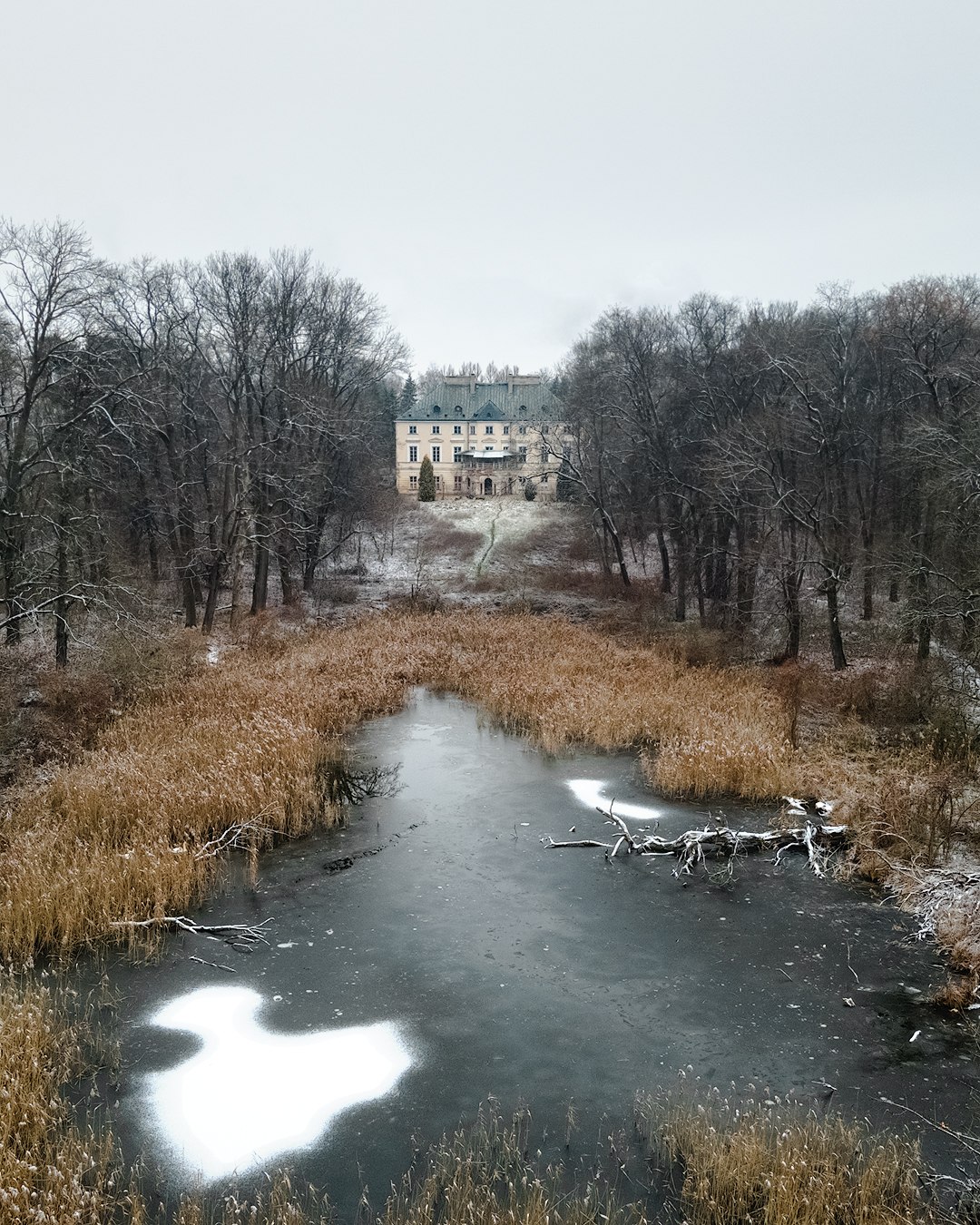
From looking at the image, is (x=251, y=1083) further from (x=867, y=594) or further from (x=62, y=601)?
(x=867, y=594)

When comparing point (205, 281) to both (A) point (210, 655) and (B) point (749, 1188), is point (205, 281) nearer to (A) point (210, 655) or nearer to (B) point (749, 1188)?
(A) point (210, 655)

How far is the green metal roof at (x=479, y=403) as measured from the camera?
62.4 metres

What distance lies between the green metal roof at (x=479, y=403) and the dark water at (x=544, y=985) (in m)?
53.0

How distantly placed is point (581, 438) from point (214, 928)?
2962cm

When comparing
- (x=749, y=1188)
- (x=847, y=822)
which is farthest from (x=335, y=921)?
(x=847, y=822)

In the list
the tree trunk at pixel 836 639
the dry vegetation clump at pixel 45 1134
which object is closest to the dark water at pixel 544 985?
the dry vegetation clump at pixel 45 1134

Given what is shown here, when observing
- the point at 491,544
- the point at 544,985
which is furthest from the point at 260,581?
the point at 544,985

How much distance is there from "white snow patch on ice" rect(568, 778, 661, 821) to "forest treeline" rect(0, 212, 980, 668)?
Answer: 6629 mm

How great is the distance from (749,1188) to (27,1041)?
17.8ft

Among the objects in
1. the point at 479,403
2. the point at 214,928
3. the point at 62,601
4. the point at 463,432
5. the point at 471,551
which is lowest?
the point at 214,928

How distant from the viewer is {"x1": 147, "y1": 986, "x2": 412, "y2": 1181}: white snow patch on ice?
6.11 meters

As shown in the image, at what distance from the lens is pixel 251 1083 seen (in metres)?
6.75

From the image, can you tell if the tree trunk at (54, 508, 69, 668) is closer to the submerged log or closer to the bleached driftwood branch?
the bleached driftwood branch

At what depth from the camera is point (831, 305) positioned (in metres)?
25.9
